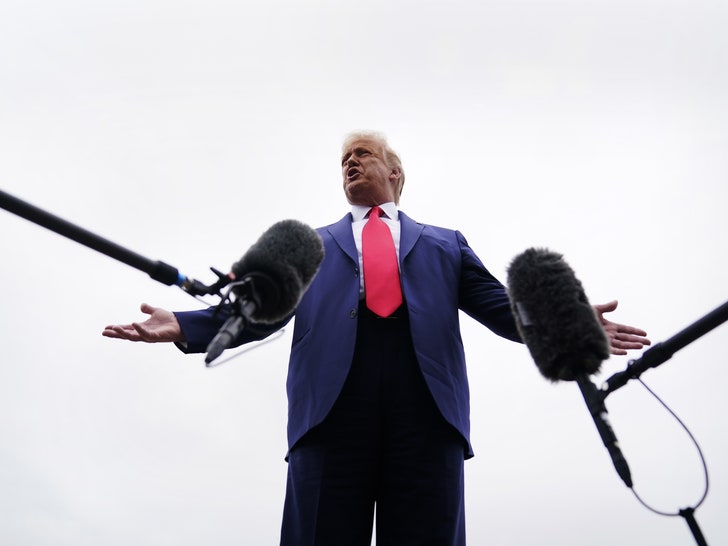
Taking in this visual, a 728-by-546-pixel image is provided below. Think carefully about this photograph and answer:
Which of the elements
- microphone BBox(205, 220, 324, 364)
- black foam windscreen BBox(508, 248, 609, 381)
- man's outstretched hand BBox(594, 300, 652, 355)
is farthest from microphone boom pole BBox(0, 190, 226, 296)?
man's outstretched hand BBox(594, 300, 652, 355)

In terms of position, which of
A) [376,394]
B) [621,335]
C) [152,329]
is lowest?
[376,394]

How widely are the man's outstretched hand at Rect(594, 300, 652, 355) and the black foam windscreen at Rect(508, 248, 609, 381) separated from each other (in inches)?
22.8

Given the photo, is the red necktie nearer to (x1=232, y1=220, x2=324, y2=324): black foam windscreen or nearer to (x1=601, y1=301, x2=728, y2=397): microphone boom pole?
(x1=232, y1=220, x2=324, y2=324): black foam windscreen

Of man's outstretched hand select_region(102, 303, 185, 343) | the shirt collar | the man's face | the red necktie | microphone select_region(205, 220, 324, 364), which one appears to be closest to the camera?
microphone select_region(205, 220, 324, 364)

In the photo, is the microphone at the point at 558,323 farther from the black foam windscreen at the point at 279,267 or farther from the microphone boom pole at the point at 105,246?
the microphone boom pole at the point at 105,246

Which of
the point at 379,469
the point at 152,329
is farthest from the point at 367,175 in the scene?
the point at 379,469

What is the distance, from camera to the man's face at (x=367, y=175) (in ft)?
13.3

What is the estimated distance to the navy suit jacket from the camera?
2.89 m

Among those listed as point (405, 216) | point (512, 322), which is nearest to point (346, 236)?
point (405, 216)

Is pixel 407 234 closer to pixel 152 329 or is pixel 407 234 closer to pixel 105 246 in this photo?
pixel 152 329

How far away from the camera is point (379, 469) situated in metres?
2.81

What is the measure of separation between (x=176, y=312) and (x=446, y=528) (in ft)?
5.16

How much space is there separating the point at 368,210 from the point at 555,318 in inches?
75.6

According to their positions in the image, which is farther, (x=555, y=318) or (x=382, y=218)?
(x=382, y=218)
